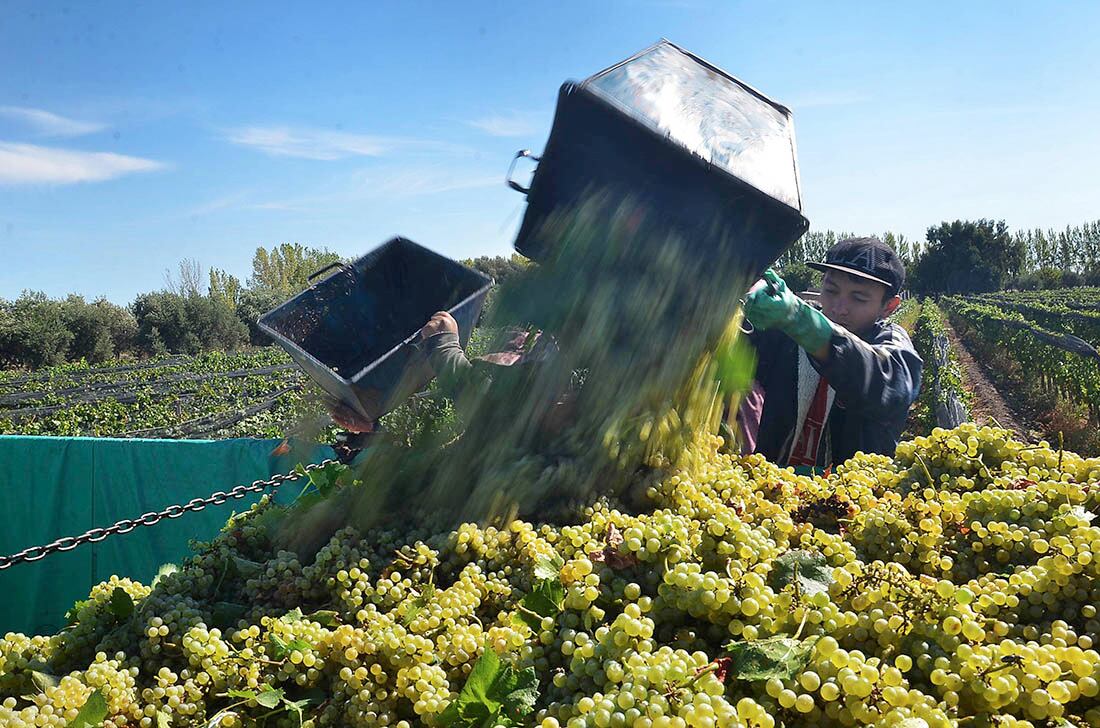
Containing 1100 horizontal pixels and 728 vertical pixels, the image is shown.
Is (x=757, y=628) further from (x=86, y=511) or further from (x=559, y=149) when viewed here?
(x=86, y=511)

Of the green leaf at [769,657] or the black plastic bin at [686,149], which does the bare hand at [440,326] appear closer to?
the black plastic bin at [686,149]

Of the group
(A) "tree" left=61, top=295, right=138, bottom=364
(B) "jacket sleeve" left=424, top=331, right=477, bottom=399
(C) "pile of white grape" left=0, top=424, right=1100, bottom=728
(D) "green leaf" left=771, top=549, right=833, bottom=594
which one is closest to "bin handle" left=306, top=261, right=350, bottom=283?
(B) "jacket sleeve" left=424, top=331, right=477, bottom=399

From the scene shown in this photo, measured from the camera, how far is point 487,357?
7.45 ft

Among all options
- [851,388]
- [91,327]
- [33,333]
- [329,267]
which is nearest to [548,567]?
[851,388]

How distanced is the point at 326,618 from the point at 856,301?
3423 millimetres

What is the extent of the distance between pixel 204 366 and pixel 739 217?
82.6 ft

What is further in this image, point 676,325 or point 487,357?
point 487,357

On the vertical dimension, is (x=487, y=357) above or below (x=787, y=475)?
above

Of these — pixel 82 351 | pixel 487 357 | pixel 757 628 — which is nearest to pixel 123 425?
pixel 487 357

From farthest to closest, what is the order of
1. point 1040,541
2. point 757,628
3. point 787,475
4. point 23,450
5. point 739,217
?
1. point 23,450
2. point 739,217
3. point 787,475
4. point 1040,541
5. point 757,628

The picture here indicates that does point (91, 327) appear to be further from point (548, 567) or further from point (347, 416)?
point (548, 567)

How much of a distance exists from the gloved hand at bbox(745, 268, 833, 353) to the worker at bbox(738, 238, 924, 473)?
0.07 feet

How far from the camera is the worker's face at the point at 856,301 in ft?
12.6

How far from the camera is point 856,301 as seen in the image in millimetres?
3885
